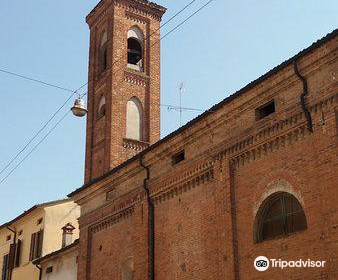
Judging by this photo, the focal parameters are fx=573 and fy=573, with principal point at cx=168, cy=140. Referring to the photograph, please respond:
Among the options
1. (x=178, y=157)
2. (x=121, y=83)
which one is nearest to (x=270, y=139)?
(x=178, y=157)

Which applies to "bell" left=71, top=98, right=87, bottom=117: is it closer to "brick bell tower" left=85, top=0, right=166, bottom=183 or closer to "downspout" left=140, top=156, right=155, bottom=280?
"downspout" left=140, top=156, right=155, bottom=280

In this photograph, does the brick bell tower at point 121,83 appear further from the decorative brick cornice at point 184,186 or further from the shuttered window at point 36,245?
the decorative brick cornice at point 184,186

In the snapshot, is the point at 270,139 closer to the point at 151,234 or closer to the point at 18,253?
the point at 151,234

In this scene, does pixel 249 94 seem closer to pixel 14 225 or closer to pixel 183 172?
pixel 183 172

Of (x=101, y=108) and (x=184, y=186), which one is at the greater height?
(x=101, y=108)

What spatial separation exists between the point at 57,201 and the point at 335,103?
1883 centimetres

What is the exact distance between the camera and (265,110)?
1274 centimetres

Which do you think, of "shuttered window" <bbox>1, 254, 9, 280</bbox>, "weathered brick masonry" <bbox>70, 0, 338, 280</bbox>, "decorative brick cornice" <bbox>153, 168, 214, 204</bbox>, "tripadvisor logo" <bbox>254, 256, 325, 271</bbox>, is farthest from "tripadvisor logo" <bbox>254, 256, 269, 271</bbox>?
"shuttered window" <bbox>1, 254, 9, 280</bbox>

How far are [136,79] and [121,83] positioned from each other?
883mm

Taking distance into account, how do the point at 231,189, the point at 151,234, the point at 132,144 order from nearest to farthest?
the point at 231,189, the point at 151,234, the point at 132,144

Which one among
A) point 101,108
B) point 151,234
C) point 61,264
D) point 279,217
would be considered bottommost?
point 279,217

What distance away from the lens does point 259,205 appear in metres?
12.4

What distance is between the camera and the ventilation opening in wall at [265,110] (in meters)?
12.5

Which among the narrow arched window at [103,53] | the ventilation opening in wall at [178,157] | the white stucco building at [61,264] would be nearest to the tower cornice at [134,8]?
the narrow arched window at [103,53]
